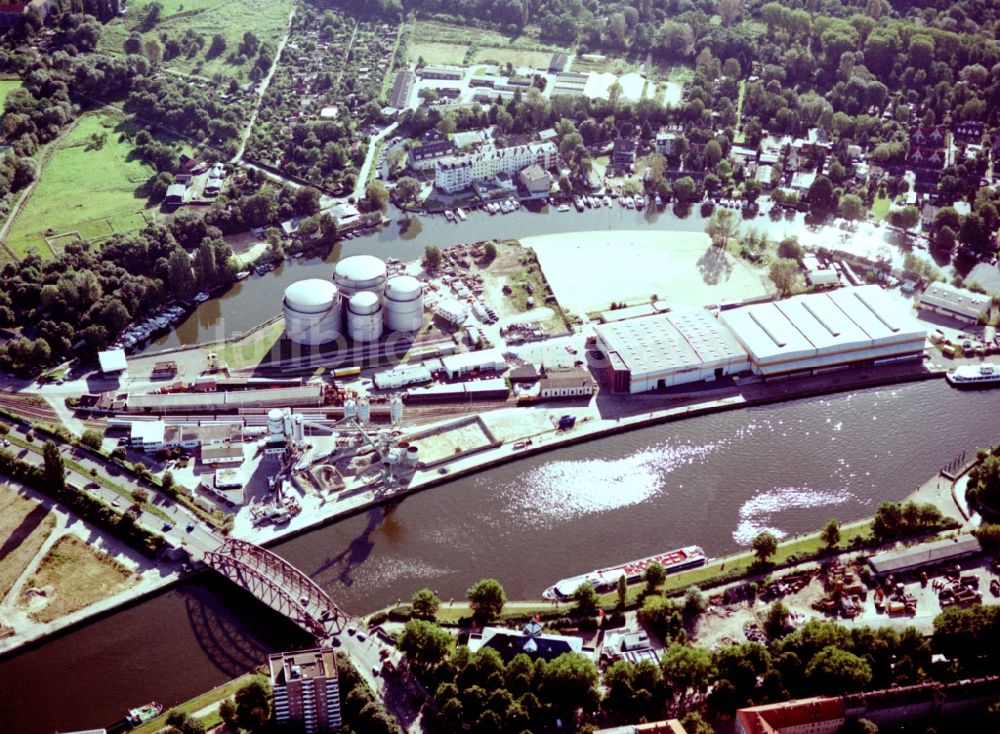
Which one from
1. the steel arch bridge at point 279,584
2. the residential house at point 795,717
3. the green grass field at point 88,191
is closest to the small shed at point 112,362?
the green grass field at point 88,191

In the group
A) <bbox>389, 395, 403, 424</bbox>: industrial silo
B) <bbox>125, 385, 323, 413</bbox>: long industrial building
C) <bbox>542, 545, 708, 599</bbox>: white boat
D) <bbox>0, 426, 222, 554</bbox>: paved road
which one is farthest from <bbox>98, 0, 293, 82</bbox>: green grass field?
<bbox>542, 545, 708, 599</bbox>: white boat

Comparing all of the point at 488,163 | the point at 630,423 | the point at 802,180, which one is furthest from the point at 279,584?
the point at 802,180

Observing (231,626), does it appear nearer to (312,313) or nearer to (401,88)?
(312,313)

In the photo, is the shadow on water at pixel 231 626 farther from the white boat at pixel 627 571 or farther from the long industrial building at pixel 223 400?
the long industrial building at pixel 223 400

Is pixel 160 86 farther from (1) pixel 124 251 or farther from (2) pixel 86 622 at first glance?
(2) pixel 86 622

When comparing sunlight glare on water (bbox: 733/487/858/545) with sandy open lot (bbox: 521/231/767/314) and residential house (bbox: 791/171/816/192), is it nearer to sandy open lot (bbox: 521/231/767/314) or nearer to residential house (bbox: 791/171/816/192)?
sandy open lot (bbox: 521/231/767/314)
